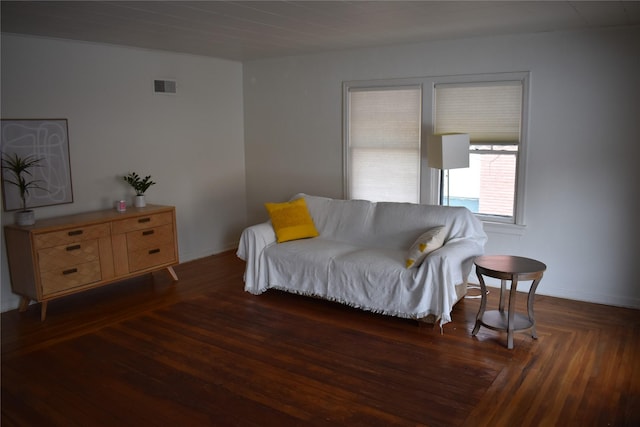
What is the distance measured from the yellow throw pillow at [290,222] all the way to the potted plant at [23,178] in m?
2.05

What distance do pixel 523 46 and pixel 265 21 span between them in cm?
231

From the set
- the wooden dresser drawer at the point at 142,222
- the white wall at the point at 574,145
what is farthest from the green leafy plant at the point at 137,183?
the white wall at the point at 574,145

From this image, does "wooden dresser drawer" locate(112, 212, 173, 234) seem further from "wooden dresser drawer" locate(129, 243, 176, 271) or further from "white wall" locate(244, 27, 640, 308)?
"white wall" locate(244, 27, 640, 308)

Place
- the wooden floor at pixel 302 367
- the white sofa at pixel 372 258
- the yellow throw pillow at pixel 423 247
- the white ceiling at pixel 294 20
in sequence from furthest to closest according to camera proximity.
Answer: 1. the yellow throw pillow at pixel 423 247
2. the white sofa at pixel 372 258
3. the white ceiling at pixel 294 20
4. the wooden floor at pixel 302 367

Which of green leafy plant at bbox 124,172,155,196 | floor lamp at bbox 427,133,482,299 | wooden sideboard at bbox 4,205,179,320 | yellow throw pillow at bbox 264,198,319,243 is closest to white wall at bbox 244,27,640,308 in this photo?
floor lamp at bbox 427,133,482,299

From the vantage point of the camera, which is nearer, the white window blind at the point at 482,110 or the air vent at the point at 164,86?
the white window blind at the point at 482,110

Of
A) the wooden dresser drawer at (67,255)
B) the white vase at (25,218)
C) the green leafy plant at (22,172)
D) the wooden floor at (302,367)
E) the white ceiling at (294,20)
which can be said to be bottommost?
the wooden floor at (302,367)

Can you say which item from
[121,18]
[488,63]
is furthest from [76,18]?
[488,63]

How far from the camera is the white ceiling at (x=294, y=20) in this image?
11.4 feet

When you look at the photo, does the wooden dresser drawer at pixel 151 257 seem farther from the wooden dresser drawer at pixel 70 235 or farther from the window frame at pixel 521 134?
the window frame at pixel 521 134

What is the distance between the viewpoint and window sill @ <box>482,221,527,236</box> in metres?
4.84

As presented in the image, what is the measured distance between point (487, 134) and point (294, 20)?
213 cm

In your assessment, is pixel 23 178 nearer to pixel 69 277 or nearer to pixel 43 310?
pixel 69 277

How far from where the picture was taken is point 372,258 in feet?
14.2
